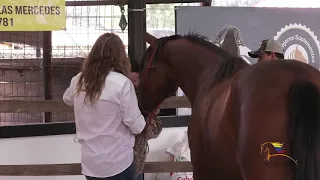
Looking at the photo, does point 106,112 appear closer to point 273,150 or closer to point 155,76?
point 155,76

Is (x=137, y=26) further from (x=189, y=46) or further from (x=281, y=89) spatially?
(x=281, y=89)

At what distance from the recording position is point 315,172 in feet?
6.37

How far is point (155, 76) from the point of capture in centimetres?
319

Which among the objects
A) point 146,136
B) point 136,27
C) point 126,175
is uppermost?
point 136,27

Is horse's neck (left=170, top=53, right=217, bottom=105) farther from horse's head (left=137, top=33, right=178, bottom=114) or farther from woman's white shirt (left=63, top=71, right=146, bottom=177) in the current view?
woman's white shirt (left=63, top=71, right=146, bottom=177)

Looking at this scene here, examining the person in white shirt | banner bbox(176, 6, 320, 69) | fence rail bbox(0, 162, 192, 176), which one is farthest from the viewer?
banner bbox(176, 6, 320, 69)

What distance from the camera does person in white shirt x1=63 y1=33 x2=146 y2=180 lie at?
2.46m

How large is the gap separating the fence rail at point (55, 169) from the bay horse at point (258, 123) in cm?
107

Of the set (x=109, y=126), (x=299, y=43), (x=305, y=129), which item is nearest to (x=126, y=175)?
(x=109, y=126)

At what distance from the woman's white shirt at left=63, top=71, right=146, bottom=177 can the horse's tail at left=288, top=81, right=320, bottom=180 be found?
91 centimetres

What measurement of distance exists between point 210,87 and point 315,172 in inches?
39.4

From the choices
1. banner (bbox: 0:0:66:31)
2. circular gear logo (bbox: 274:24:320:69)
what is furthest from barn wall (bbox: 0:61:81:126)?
circular gear logo (bbox: 274:24:320:69)

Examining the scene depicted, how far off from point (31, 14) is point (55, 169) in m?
1.59

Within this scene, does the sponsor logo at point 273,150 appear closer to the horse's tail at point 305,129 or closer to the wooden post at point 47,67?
the horse's tail at point 305,129
